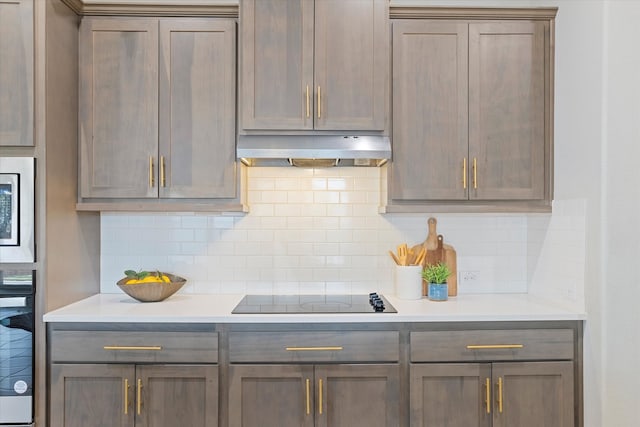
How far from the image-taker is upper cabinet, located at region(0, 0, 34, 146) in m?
2.05

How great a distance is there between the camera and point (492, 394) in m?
2.10

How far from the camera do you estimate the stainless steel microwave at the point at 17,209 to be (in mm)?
2020

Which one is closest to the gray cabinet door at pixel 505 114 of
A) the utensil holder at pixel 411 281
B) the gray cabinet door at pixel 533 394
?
the utensil holder at pixel 411 281

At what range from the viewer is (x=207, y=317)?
206 cm

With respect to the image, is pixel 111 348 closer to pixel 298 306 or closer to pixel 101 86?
pixel 298 306

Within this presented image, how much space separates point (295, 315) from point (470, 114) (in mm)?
1367

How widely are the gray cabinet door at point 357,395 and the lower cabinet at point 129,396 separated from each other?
19.4 inches

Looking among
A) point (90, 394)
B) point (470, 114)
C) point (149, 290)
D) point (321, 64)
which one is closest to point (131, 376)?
point (90, 394)

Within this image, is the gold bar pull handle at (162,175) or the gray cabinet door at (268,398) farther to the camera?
the gold bar pull handle at (162,175)

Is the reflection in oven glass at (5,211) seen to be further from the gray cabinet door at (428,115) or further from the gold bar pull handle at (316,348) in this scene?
the gray cabinet door at (428,115)

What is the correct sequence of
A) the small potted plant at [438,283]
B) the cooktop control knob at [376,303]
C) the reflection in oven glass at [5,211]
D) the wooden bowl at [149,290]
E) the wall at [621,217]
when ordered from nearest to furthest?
the wall at [621,217]
the reflection in oven glass at [5,211]
the cooktop control knob at [376,303]
the wooden bowl at [149,290]
the small potted plant at [438,283]

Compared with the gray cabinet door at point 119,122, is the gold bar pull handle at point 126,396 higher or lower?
lower

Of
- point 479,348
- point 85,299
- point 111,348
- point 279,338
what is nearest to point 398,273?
point 479,348

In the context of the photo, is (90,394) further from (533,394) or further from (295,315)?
(533,394)
